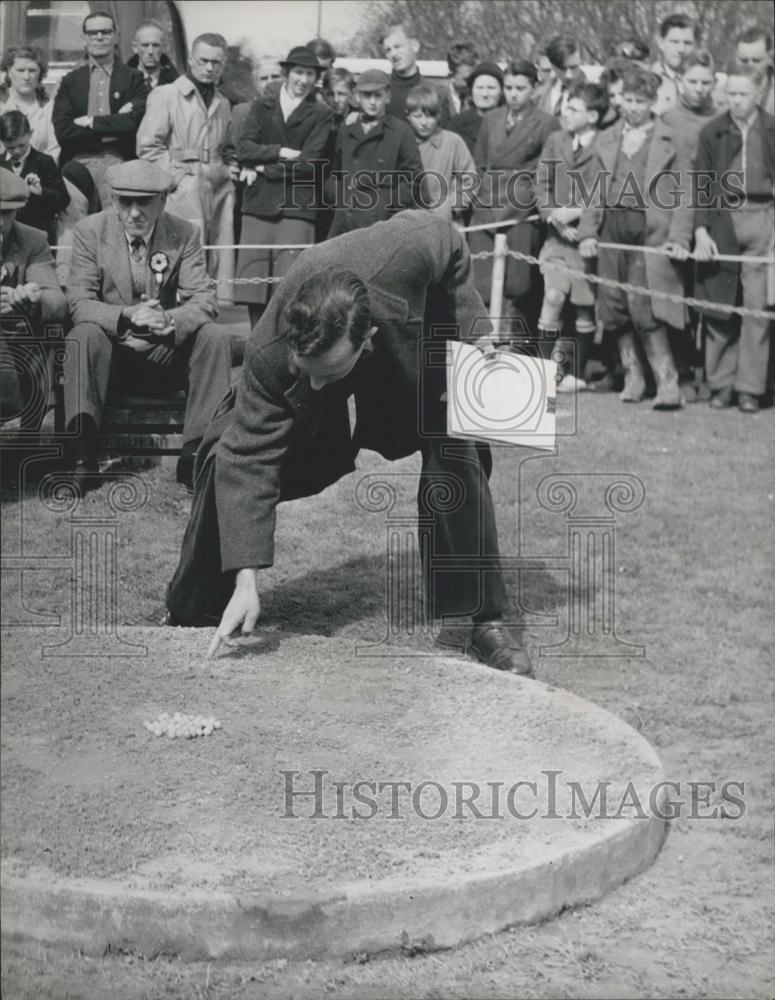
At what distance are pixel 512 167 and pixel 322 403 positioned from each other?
17.8 ft

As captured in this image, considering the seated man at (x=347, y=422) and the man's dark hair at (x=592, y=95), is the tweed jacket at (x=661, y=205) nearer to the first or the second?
the man's dark hair at (x=592, y=95)

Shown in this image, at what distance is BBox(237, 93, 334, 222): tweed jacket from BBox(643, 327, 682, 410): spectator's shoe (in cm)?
257

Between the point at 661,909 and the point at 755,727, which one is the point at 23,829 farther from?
the point at 755,727

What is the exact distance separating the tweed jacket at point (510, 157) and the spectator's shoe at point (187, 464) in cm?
409

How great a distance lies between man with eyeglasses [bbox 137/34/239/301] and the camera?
7.67 meters

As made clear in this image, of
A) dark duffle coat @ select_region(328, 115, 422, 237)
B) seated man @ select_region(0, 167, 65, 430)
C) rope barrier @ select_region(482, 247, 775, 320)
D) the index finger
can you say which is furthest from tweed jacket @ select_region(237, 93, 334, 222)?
the index finger

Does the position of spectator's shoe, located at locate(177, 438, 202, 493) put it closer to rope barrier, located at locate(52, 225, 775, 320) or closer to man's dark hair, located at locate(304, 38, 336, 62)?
Answer: rope barrier, located at locate(52, 225, 775, 320)

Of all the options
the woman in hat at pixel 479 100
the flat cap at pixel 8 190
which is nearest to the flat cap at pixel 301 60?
the woman in hat at pixel 479 100

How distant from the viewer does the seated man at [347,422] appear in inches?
184

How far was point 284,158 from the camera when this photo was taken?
875 centimetres

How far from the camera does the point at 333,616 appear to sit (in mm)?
6234

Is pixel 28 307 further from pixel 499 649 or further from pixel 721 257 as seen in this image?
pixel 721 257

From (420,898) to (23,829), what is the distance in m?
1.05

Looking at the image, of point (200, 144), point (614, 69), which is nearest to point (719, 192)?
point (614, 69)
